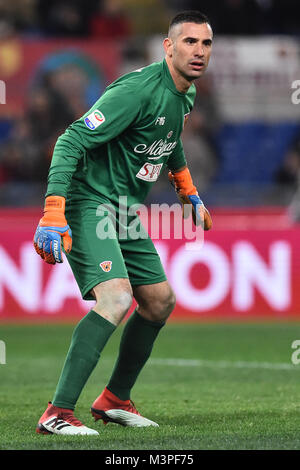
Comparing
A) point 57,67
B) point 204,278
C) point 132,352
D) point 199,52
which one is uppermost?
point 57,67

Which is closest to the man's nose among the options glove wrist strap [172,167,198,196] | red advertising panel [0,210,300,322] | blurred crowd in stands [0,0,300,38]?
glove wrist strap [172,167,198,196]

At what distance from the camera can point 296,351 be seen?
9297mm

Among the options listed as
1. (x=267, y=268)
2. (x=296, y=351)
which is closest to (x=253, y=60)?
(x=267, y=268)

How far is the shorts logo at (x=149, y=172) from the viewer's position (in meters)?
5.59

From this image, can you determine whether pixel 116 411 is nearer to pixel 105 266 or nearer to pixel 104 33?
pixel 105 266

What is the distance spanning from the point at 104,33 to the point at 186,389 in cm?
879

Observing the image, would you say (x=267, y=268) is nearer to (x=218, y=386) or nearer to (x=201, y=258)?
(x=201, y=258)

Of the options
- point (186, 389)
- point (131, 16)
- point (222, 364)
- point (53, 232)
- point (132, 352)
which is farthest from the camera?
point (131, 16)

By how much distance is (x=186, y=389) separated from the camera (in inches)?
284

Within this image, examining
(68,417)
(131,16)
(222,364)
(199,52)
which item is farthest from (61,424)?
(131,16)

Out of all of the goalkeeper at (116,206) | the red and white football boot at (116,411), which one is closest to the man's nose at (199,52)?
the goalkeeper at (116,206)

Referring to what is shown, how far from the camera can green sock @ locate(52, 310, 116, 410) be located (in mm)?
5133

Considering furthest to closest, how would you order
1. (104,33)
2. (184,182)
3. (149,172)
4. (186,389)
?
(104,33)
(186,389)
(184,182)
(149,172)

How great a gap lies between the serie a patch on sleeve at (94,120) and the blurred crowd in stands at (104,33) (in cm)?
758
